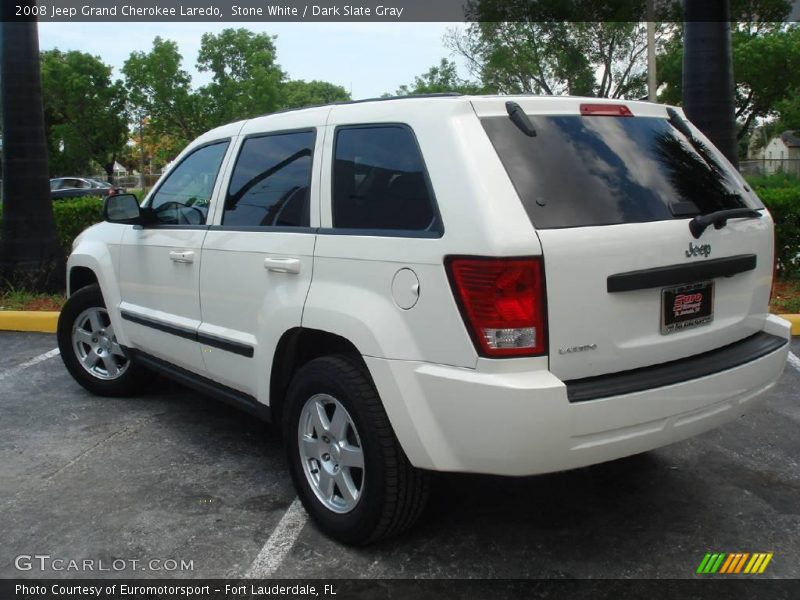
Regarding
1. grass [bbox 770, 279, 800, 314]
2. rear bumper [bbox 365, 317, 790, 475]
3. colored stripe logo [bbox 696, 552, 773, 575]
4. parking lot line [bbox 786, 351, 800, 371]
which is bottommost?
colored stripe logo [bbox 696, 552, 773, 575]

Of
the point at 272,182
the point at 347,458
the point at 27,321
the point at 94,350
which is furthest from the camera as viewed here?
the point at 27,321

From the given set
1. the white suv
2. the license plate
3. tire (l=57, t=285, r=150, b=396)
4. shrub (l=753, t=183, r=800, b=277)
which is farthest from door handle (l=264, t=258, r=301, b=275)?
shrub (l=753, t=183, r=800, b=277)

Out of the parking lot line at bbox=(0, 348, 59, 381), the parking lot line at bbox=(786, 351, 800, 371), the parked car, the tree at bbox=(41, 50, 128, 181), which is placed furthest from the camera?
the tree at bbox=(41, 50, 128, 181)

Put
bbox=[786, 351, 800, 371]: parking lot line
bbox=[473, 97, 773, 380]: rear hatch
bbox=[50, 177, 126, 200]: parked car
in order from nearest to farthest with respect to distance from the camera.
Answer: bbox=[473, 97, 773, 380]: rear hatch
bbox=[786, 351, 800, 371]: parking lot line
bbox=[50, 177, 126, 200]: parked car

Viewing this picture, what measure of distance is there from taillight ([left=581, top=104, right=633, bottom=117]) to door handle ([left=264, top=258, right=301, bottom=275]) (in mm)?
1394

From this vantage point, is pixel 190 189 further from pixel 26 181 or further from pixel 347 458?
pixel 26 181

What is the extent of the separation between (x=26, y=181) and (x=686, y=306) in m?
8.11

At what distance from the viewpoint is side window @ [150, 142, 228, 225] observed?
433cm

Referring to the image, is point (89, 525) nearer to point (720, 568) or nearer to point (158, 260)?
point (158, 260)

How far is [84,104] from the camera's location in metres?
46.9

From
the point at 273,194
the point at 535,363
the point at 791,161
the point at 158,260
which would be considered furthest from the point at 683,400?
the point at 791,161

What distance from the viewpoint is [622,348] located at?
2.88 m

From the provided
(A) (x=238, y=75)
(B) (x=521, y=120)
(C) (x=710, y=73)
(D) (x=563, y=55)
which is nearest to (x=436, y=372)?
(B) (x=521, y=120)

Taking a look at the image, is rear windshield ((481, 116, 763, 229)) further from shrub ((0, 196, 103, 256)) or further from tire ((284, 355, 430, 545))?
shrub ((0, 196, 103, 256))
